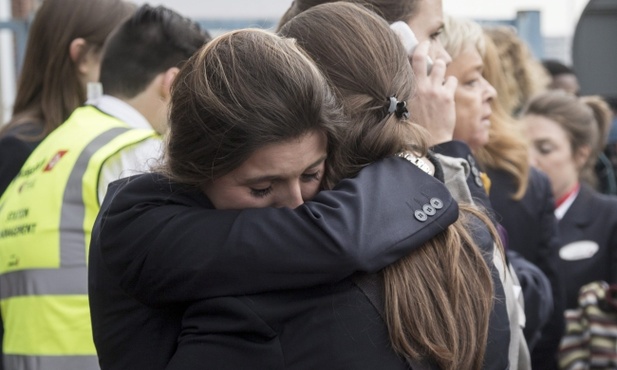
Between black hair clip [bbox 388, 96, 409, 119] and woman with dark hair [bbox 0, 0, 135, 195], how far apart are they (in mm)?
1865

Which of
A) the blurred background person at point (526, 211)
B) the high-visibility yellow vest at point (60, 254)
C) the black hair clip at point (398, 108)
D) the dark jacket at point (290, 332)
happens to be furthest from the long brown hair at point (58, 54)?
the dark jacket at point (290, 332)

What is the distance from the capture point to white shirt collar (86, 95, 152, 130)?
314 cm

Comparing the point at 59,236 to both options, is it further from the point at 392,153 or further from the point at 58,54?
the point at 392,153

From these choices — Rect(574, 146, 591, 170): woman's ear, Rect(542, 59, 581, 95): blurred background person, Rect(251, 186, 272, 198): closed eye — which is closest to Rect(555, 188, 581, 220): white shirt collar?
Rect(574, 146, 591, 170): woman's ear

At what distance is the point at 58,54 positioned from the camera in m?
3.57

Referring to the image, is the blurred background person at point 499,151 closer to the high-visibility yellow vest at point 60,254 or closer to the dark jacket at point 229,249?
the high-visibility yellow vest at point 60,254

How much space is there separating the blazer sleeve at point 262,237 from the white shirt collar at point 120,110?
4.19ft

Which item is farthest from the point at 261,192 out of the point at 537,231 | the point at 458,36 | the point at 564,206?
the point at 564,206

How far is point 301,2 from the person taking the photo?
2.61 m

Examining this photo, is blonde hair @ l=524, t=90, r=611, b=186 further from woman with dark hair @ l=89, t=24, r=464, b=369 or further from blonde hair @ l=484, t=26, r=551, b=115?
woman with dark hair @ l=89, t=24, r=464, b=369

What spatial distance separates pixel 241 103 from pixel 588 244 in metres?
3.00

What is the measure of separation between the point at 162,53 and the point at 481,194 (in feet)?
4.44

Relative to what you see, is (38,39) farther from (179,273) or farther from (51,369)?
(179,273)

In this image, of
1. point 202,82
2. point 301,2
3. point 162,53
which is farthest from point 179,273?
point 162,53
